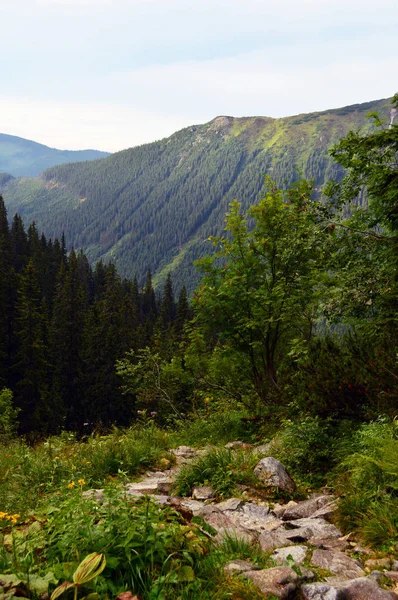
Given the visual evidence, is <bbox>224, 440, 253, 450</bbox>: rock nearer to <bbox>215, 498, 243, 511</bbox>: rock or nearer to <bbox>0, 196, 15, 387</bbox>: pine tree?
<bbox>215, 498, 243, 511</bbox>: rock

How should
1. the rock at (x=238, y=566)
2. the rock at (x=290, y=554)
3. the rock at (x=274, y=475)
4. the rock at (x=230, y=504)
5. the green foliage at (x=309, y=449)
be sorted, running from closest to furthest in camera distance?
1. the rock at (x=238, y=566)
2. the rock at (x=290, y=554)
3. the rock at (x=230, y=504)
4. the rock at (x=274, y=475)
5. the green foliage at (x=309, y=449)

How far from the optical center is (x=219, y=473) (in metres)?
6.42

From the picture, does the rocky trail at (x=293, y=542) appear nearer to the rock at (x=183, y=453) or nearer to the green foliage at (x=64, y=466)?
the green foliage at (x=64, y=466)

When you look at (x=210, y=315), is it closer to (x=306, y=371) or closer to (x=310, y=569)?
(x=306, y=371)

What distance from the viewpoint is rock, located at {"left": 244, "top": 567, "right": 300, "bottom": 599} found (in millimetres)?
2936

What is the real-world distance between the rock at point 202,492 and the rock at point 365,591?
315cm

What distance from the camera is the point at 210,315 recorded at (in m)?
10.5

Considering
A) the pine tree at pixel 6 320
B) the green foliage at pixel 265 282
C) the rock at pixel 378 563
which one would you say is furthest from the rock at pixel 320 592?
the pine tree at pixel 6 320

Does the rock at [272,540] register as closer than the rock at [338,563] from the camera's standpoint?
No

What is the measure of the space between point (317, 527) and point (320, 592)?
1604 mm

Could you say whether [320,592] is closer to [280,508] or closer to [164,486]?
[280,508]

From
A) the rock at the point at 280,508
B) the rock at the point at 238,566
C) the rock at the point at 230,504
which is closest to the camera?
the rock at the point at 238,566

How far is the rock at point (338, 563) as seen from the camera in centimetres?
344

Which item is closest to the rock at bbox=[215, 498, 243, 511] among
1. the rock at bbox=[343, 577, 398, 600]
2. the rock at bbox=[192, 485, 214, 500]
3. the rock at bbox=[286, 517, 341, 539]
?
the rock at bbox=[192, 485, 214, 500]
